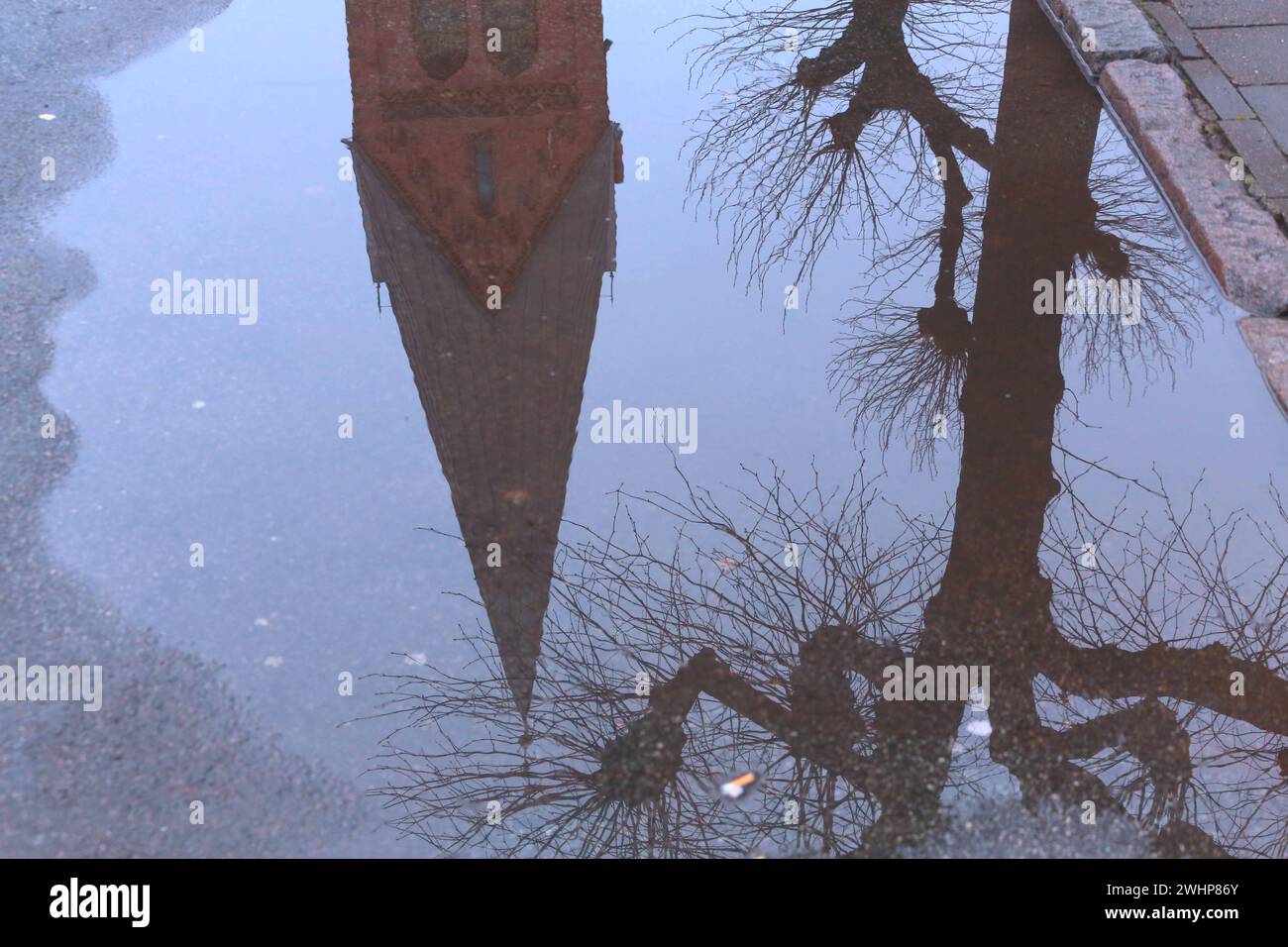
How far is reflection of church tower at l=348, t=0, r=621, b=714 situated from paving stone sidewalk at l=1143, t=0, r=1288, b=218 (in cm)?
420

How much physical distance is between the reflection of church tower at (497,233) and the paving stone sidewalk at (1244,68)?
420cm

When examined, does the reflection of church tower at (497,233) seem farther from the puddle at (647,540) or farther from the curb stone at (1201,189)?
the curb stone at (1201,189)

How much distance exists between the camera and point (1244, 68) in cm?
898

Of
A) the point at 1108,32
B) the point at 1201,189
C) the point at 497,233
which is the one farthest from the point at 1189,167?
the point at 497,233

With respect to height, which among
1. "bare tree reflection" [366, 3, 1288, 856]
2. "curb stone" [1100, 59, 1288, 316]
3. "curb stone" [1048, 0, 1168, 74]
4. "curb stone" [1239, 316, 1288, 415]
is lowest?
"bare tree reflection" [366, 3, 1288, 856]

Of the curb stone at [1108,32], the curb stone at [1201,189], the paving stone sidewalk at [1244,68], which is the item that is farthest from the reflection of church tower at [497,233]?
the paving stone sidewalk at [1244,68]

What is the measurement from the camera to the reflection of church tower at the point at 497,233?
5.64 m

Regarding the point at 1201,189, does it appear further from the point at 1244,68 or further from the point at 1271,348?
the point at 1244,68

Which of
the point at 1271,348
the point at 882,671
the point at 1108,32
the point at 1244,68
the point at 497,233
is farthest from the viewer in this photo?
the point at 1108,32

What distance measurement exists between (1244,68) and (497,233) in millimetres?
5678

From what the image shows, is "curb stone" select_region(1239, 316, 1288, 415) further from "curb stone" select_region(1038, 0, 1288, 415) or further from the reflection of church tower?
the reflection of church tower

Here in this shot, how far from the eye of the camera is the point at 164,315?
6.94m

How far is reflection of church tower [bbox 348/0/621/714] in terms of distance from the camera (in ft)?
18.5

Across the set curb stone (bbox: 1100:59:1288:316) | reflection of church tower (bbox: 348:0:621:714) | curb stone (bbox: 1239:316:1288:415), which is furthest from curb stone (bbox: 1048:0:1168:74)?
reflection of church tower (bbox: 348:0:621:714)
